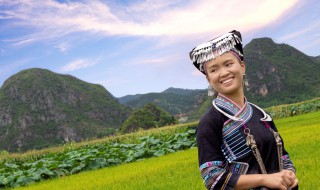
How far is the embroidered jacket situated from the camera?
297cm

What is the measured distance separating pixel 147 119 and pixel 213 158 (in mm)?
80850

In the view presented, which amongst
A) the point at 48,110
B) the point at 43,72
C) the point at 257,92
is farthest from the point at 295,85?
the point at 43,72

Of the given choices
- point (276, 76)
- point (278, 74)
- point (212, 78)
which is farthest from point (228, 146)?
point (278, 74)

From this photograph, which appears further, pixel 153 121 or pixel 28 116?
pixel 28 116

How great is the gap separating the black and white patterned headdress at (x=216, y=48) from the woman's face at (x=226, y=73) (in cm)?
4

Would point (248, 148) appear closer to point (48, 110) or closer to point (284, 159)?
point (284, 159)

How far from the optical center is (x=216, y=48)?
311 cm

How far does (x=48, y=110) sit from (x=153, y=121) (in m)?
105

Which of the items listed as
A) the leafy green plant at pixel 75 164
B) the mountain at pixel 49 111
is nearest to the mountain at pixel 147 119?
the mountain at pixel 49 111

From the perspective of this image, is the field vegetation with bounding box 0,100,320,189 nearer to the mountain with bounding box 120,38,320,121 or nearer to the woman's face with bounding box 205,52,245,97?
the woman's face with bounding box 205,52,245,97

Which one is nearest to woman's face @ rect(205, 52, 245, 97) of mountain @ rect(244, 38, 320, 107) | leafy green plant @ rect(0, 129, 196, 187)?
leafy green plant @ rect(0, 129, 196, 187)

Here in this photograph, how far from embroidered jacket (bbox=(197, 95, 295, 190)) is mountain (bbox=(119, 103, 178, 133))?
74.8m

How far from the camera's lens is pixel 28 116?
167 meters

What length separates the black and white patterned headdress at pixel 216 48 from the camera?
3.11 m
